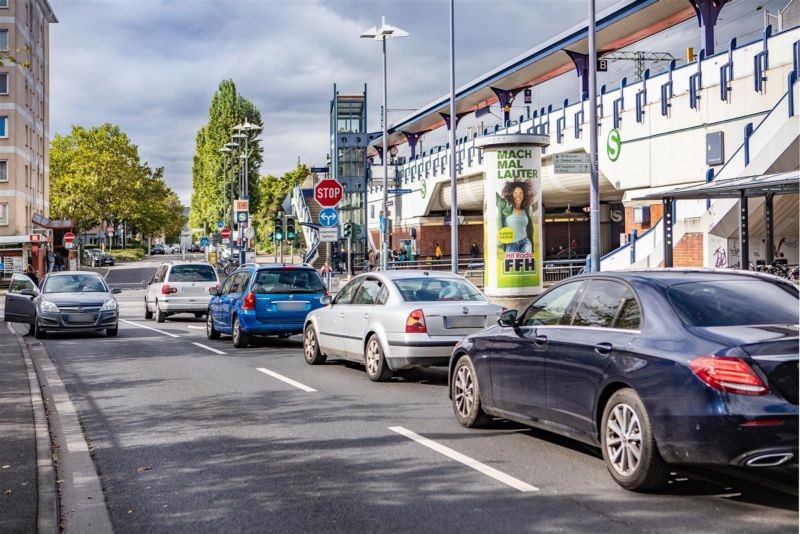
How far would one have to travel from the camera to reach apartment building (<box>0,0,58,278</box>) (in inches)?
2132

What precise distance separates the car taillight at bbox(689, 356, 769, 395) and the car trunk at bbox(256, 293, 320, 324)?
39.4 feet

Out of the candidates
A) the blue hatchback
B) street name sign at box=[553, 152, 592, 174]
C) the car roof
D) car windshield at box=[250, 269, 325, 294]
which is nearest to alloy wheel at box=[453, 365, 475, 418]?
the car roof

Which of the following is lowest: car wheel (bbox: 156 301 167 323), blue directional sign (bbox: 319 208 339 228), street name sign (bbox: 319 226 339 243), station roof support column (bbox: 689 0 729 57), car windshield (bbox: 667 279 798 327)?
car wheel (bbox: 156 301 167 323)

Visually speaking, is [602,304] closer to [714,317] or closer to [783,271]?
[714,317]

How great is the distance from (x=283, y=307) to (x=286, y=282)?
0.49 metres

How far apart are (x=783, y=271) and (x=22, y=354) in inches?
547

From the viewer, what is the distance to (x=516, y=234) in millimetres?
23922

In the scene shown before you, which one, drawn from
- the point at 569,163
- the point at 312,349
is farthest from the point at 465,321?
the point at 569,163

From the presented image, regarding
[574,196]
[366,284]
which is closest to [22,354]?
[366,284]

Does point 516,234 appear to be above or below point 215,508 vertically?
above

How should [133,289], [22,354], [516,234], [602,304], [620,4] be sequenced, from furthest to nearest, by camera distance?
1. [133,289]
2. [620,4]
3. [516,234]
4. [22,354]
5. [602,304]

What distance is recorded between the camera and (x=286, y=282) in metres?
17.5

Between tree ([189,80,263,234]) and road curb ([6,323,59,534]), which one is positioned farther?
tree ([189,80,263,234])

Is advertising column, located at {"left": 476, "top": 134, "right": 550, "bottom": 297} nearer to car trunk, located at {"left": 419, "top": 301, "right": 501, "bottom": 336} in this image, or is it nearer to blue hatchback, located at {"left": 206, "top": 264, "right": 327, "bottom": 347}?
blue hatchback, located at {"left": 206, "top": 264, "right": 327, "bottom": 347}
